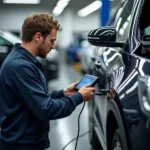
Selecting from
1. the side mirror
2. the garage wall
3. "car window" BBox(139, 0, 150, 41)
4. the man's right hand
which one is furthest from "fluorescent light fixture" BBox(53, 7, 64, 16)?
the man's right hand

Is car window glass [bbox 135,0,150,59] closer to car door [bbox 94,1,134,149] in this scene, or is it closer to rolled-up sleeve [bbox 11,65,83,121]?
car door [bbox 94,1,134,149]

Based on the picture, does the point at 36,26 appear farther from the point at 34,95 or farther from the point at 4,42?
the point at 4,42

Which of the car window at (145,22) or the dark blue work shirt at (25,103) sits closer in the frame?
the dark blue work shirt at (25,103)

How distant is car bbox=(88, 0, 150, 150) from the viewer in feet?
6.29

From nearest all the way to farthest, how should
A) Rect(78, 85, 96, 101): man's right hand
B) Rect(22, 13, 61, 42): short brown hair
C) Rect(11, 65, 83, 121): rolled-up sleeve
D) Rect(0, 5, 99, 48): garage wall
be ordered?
Rect(11, 65, 83, 121): rolled-up sleeve
Rect(22, 13, 61, 42): short brown hair
Rect(78, 85, 96, 101): man's right hand
Rect(0, 5, 99, 48): garage wall

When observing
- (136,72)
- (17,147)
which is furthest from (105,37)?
(17,147)

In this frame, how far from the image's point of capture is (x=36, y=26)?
7.51ft

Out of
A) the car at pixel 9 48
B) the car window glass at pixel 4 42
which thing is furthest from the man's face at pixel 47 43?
the car window glass at pixel 4 42

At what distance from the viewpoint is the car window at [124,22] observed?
2872 millimetres

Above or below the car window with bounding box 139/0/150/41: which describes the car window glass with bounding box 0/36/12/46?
below

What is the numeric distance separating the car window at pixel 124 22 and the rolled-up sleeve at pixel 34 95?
822 mm

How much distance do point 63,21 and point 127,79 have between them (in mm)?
23592

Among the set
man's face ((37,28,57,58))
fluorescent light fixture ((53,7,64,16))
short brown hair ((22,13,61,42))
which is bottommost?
man's face ((37,28,57,58))

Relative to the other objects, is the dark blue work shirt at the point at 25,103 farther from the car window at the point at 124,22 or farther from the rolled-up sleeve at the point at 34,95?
the car window at the point at 124,22
